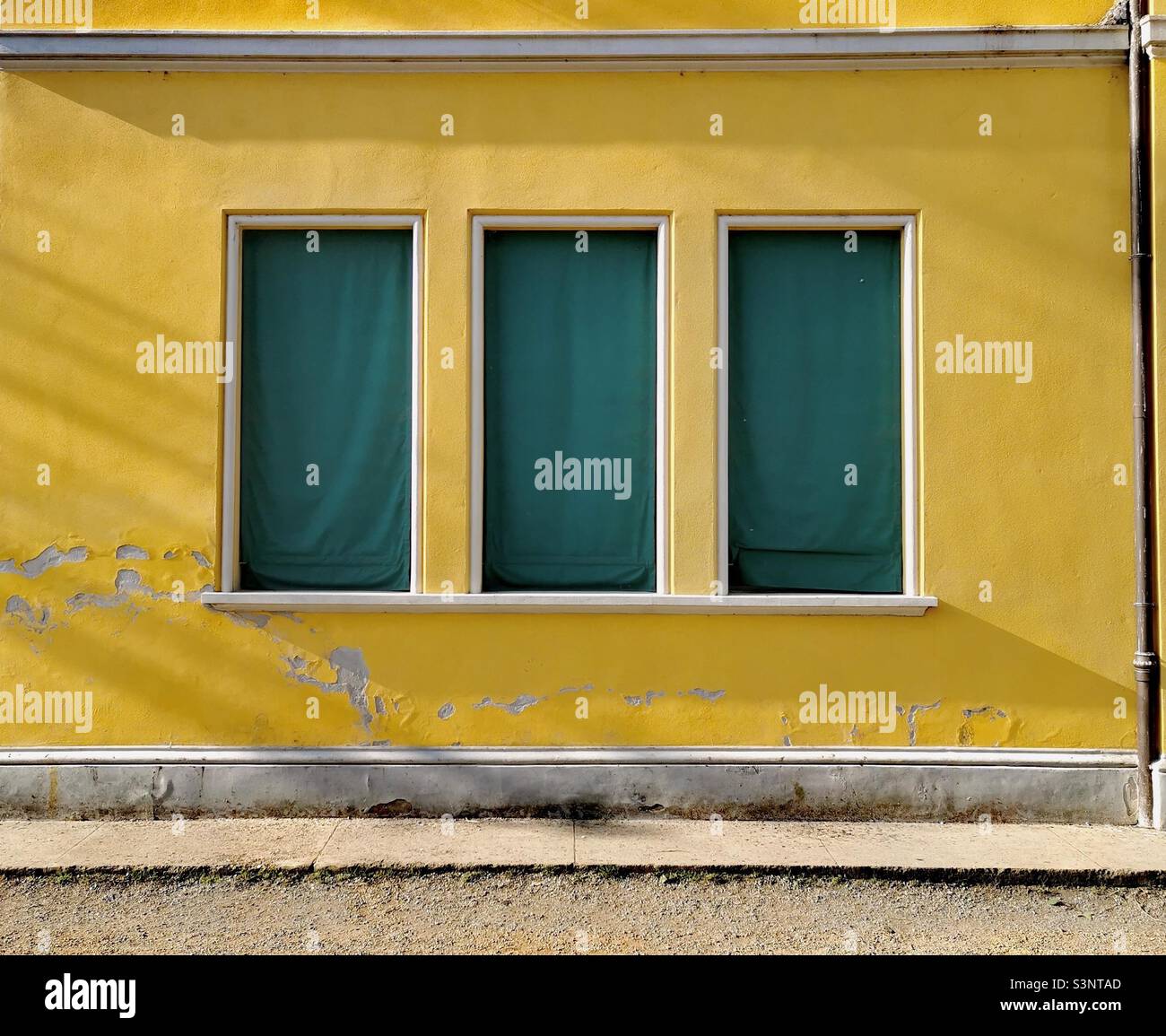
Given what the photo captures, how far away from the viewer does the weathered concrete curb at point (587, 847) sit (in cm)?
484

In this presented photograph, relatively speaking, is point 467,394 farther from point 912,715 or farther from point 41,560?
point 912,715

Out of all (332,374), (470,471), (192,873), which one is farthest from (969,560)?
(192,873)

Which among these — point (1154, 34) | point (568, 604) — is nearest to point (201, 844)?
point (568, 604)

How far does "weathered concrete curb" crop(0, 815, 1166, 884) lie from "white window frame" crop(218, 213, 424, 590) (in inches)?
54.1

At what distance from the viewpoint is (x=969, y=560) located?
5.71 meters

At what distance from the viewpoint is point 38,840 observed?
17.2ft

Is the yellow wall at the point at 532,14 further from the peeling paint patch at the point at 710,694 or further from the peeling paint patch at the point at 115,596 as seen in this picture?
the peeling paint patch at the point at 710,694

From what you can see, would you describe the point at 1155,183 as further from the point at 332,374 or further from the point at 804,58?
the point at 332,374

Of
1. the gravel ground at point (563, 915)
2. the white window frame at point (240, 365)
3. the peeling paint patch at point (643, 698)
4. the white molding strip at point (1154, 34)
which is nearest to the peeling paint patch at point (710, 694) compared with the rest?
the peeling paint patch at point (643, 698)
